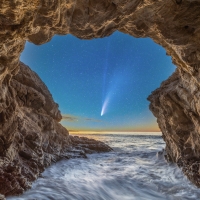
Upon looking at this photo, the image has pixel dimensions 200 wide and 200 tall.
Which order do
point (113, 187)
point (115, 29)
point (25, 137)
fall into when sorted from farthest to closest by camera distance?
point (25, 137)
point (113, 187)
point (115, 29)

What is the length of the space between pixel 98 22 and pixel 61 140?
545 inches

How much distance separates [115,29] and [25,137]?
26.7 feet

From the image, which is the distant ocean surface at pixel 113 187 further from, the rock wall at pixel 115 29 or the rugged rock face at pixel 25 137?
the rock wall at pixel 115 29

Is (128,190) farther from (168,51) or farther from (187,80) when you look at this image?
(168,51)

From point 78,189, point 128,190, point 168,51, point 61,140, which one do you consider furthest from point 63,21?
point 61,140

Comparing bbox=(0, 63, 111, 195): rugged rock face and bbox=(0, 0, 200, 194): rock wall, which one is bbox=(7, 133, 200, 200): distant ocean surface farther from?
bbox=(0, 0, 200, 194): rock wall

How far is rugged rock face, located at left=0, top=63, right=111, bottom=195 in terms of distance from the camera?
24.1 ft

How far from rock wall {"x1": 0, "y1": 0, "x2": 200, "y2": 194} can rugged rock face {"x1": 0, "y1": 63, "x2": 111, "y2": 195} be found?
8 cm

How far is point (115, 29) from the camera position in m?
7.50

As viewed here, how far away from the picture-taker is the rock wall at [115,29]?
4848 millimetres

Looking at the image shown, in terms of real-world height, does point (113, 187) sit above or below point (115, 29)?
below

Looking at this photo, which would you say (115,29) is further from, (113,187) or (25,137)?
(25,137)

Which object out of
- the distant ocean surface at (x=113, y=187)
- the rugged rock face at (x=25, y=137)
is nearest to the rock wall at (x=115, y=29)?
the rugged rock face at (x=25, y=137)

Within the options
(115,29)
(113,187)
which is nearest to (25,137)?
(113,187)
